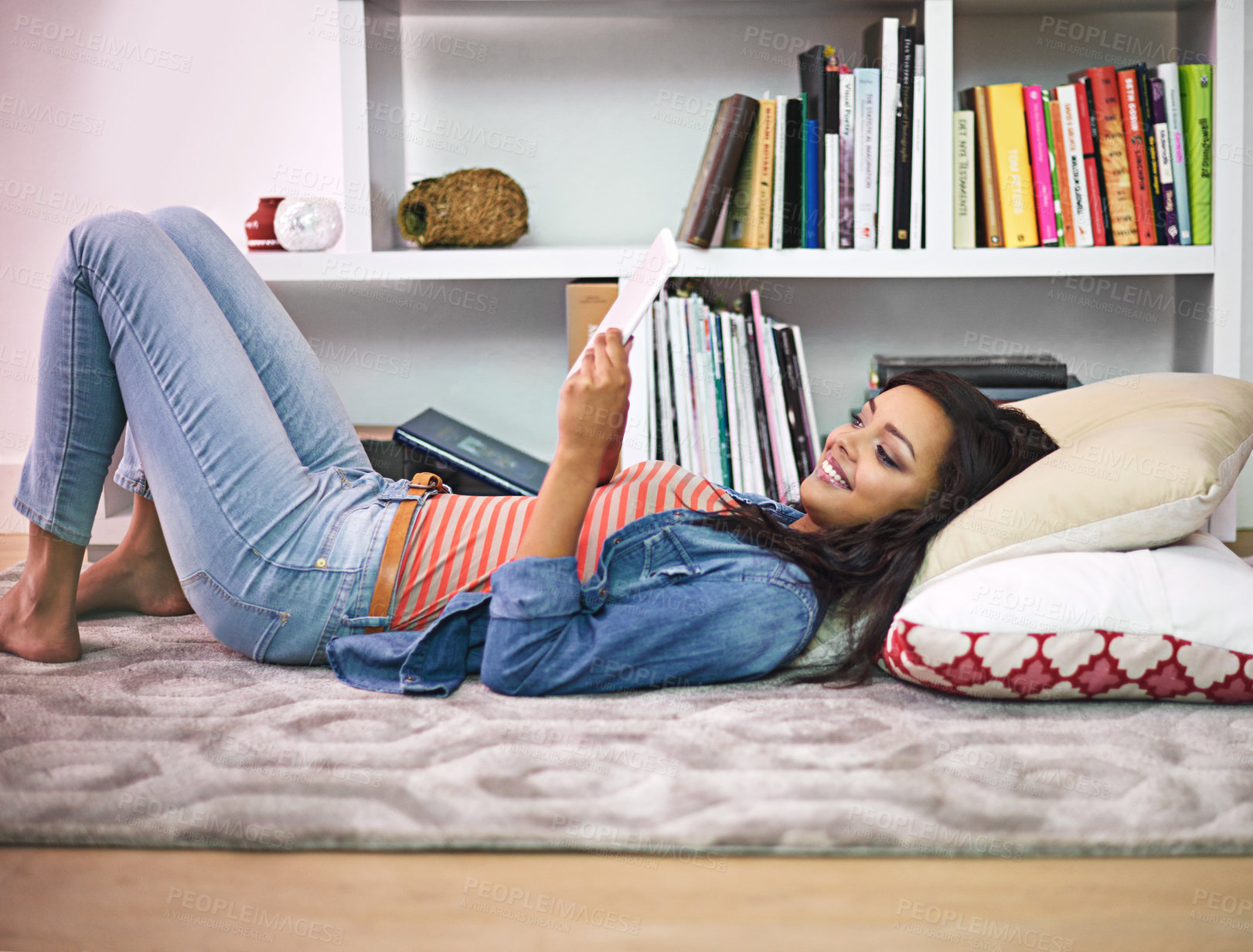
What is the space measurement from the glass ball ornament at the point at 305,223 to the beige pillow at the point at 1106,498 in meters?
1.24

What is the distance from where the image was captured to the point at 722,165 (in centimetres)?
185

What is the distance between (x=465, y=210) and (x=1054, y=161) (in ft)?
3.46

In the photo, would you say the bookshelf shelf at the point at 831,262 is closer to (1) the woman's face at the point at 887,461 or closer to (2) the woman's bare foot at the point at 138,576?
(2) the woman's bare foot at the point at 138,576

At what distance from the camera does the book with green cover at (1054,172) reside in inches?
72.4

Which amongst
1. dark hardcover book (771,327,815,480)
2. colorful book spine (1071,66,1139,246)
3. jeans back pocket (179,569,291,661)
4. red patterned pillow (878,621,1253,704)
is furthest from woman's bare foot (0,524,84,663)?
colorful book spine (1071,66,1139,246)

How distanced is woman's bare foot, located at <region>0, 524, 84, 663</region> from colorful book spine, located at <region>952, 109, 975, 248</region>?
150 centimetres

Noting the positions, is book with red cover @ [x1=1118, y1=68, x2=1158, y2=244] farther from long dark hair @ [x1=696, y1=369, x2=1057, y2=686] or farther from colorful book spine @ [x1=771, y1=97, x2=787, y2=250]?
long dark hair @ [x1=696, y1=369, x2=1057, y2=686]

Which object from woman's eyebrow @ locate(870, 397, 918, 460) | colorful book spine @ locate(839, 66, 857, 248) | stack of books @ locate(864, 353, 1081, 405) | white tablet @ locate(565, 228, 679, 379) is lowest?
woman's eyebrow @ locate(870, 397, 918, 460)

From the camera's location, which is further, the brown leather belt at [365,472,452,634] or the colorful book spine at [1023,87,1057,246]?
the colorful book spine at [1023,87,1057,246]

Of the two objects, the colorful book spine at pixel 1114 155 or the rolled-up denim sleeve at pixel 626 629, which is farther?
the colorful book spine at pixel 1114 155

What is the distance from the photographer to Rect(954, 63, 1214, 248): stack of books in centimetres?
184

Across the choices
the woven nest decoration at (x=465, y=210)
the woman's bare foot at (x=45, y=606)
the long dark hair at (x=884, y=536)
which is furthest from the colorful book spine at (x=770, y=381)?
the woman's bare foot at (x=45, y=606)

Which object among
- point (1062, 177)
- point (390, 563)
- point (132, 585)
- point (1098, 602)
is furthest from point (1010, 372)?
point (132, 585)

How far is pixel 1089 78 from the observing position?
6.04 feet
